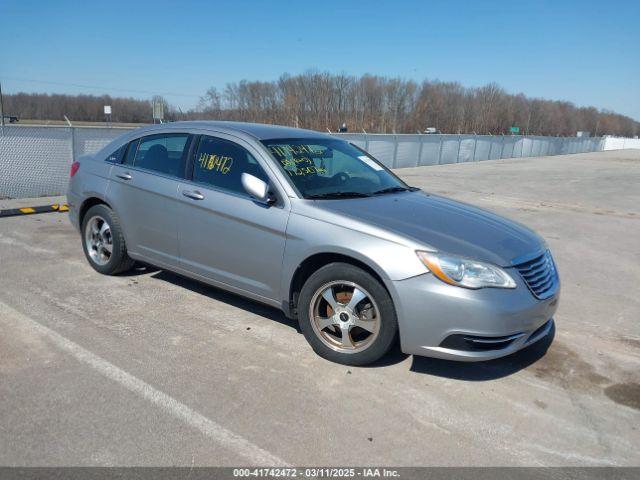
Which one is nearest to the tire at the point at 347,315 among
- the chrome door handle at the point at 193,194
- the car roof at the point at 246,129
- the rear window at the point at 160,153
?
the chrome door handle at the point at 193,194

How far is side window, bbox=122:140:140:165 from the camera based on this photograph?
5.11 metres

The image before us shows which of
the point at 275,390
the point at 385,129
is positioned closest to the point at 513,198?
the point at 275,390

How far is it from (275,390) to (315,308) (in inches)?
26.3

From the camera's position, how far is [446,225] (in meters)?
Answer: 3.76

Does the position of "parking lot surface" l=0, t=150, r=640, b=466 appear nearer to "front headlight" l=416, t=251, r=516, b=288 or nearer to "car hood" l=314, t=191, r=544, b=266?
"front headlight" l=416, t=251, r=516, b=288

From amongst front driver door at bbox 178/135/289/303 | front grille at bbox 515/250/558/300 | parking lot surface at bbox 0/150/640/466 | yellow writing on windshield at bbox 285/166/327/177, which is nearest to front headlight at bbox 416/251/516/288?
front grille at bbox 515/250/558/300

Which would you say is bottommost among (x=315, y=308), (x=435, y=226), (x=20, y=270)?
(x=20, y=270)

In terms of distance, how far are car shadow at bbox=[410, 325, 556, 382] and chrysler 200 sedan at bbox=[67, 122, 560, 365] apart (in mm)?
321

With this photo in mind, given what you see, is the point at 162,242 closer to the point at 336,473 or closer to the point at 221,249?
the point at 221,249

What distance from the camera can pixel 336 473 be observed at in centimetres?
257

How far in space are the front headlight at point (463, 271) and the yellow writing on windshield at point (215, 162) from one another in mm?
1837

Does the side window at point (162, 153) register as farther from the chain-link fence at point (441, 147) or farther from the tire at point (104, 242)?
the chain-link fence at point (441, 147)

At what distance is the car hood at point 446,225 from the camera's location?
3420 millimetres

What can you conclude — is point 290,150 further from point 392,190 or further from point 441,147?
point 441,147
